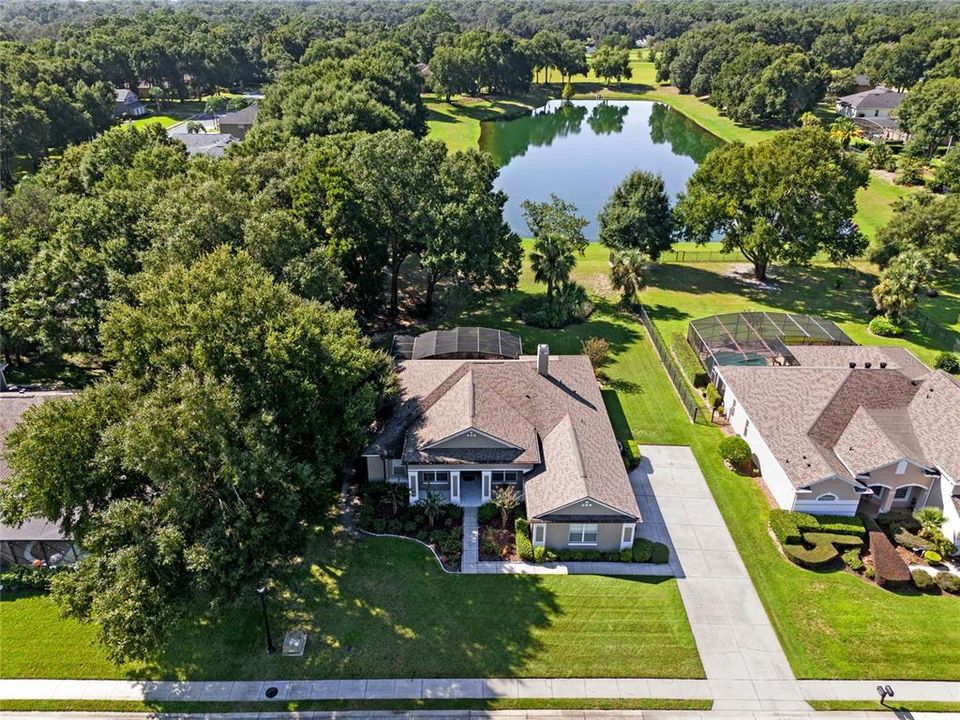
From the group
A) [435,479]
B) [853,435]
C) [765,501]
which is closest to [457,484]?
[435,479]

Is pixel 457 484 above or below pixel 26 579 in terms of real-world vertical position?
above

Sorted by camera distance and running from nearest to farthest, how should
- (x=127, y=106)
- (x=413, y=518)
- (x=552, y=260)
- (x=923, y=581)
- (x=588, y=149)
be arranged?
(x=923, y=581) < (x=413, y=518) < (x=552, y=260) < (x=588, y=149) < (x=127, y=106)

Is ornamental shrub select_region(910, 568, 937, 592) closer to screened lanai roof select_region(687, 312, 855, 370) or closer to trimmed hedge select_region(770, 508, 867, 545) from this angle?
trimmed hedge select_region(770, 508, 867, 545)

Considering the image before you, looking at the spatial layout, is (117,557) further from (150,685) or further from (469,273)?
(469,273)

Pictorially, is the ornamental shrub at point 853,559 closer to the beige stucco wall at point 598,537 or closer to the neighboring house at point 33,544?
the beige stucco wall at point 598,537

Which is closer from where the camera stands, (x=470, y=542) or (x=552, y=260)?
(x=470, y=542)

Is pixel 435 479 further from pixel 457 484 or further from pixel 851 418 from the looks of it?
pixel 851 418

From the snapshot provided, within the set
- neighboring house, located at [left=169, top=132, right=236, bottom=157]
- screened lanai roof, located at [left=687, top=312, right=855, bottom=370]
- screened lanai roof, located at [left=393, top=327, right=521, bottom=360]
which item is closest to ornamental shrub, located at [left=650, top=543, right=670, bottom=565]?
screened lanai roof, located at [left=393, top=327, right=521, bottom=360]
